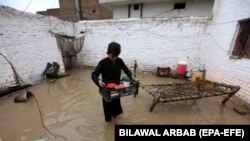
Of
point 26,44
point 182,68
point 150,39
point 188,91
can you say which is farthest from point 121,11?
point 188,91

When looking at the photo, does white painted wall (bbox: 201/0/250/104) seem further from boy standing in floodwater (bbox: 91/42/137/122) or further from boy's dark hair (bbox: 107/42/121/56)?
boy's dark hair (bbox: 107/42/121/56)

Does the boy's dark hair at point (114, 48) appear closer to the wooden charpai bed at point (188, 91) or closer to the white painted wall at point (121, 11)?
the wooden charpai bed at point (188, 91)

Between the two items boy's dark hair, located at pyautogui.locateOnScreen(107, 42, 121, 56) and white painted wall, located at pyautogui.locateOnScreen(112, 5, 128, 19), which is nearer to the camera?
boy's dark hair, located at pyautogui.locateOnScreen(107, 42, 121, 56)

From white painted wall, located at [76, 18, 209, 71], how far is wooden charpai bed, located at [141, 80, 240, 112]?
251 cm

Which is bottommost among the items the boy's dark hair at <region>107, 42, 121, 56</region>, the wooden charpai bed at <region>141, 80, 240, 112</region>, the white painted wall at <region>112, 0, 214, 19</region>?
the wooden charpai bed at <region>141, 80, 240, 112</region>

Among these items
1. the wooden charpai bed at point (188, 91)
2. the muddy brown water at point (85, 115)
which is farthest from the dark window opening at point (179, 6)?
the muddy brown water at point (85, 115)

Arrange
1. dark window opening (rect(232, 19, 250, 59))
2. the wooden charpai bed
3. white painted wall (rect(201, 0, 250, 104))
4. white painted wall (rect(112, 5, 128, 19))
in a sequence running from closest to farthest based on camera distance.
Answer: the wooden charpai bed < white painted wall (rect(201, 0, 250, 104)) < dark window opening (rect(232, 19, 250, 59)) < white painted wall (rect(112, 5, 128, 19))

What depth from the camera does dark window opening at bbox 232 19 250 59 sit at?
13.4 feet

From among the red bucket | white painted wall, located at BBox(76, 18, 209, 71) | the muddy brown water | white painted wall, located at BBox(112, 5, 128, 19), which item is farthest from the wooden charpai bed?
white painted wall, located at BBox(112, 5, 128, 19)

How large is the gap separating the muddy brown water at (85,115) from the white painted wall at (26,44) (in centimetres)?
113

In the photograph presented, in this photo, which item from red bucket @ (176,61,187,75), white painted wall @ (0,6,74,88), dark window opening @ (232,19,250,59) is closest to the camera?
dark window opening @ (232,19,250,59)

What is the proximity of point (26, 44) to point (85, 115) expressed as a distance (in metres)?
3.77

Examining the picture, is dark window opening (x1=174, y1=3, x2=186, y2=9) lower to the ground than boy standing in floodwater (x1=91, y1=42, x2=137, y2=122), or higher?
higher

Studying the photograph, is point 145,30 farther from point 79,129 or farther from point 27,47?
point 79,129
